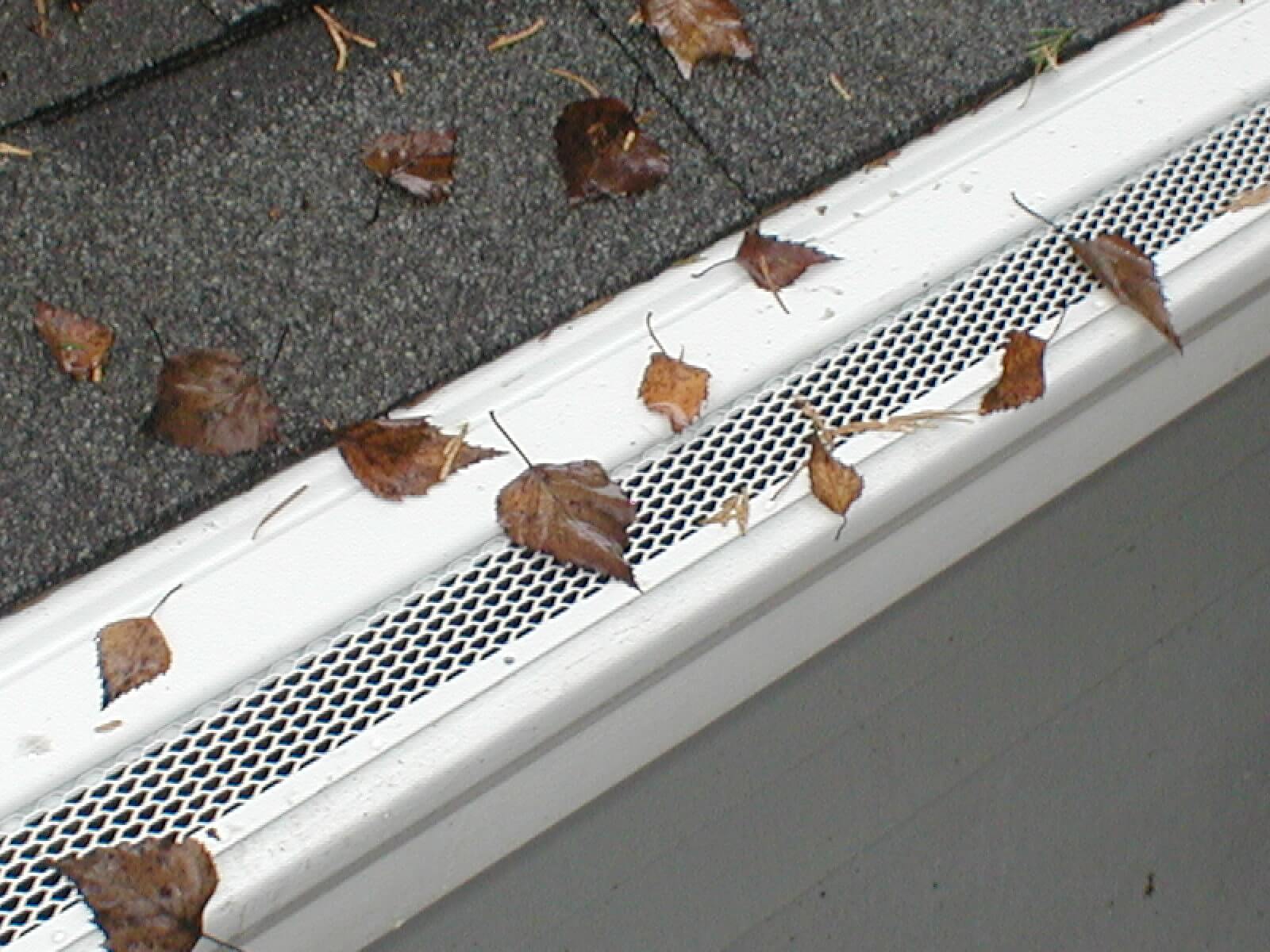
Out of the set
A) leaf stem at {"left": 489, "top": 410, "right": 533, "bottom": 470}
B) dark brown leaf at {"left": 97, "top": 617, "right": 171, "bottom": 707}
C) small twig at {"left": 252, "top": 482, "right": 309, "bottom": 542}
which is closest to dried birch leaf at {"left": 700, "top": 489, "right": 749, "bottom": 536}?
leaf stem at {"left": 489, "top": 410, "right": 533, "bottom": 470}

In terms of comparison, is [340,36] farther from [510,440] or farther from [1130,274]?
[1130,274]

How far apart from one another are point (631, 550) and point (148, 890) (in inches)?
16.8

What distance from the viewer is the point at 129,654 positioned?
1044 millimetres

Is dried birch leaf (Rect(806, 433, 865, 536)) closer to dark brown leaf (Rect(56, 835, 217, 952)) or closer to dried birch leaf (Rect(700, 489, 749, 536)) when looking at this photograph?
dried birch leaf (Rect(700, 489, 749, 536))

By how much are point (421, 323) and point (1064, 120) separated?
0.64m

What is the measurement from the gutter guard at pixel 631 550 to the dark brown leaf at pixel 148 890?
0.01 meters

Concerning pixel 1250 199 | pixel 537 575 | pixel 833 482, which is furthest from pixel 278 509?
pixel 1250 199

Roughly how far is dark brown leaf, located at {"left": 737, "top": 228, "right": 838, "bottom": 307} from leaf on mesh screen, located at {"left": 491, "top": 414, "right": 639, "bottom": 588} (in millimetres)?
241

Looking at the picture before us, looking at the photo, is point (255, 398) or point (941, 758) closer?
point (255, 398)

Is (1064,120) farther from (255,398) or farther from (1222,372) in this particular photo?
(255,398)

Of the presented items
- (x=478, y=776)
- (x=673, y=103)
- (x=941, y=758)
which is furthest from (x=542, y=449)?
(x=941, y=758)

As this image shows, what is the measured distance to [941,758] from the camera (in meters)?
1.36

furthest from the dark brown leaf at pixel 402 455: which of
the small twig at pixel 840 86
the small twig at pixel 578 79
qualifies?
the small twig at pixel 840 86

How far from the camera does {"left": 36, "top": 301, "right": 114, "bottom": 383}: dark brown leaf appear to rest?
3.85 feet
